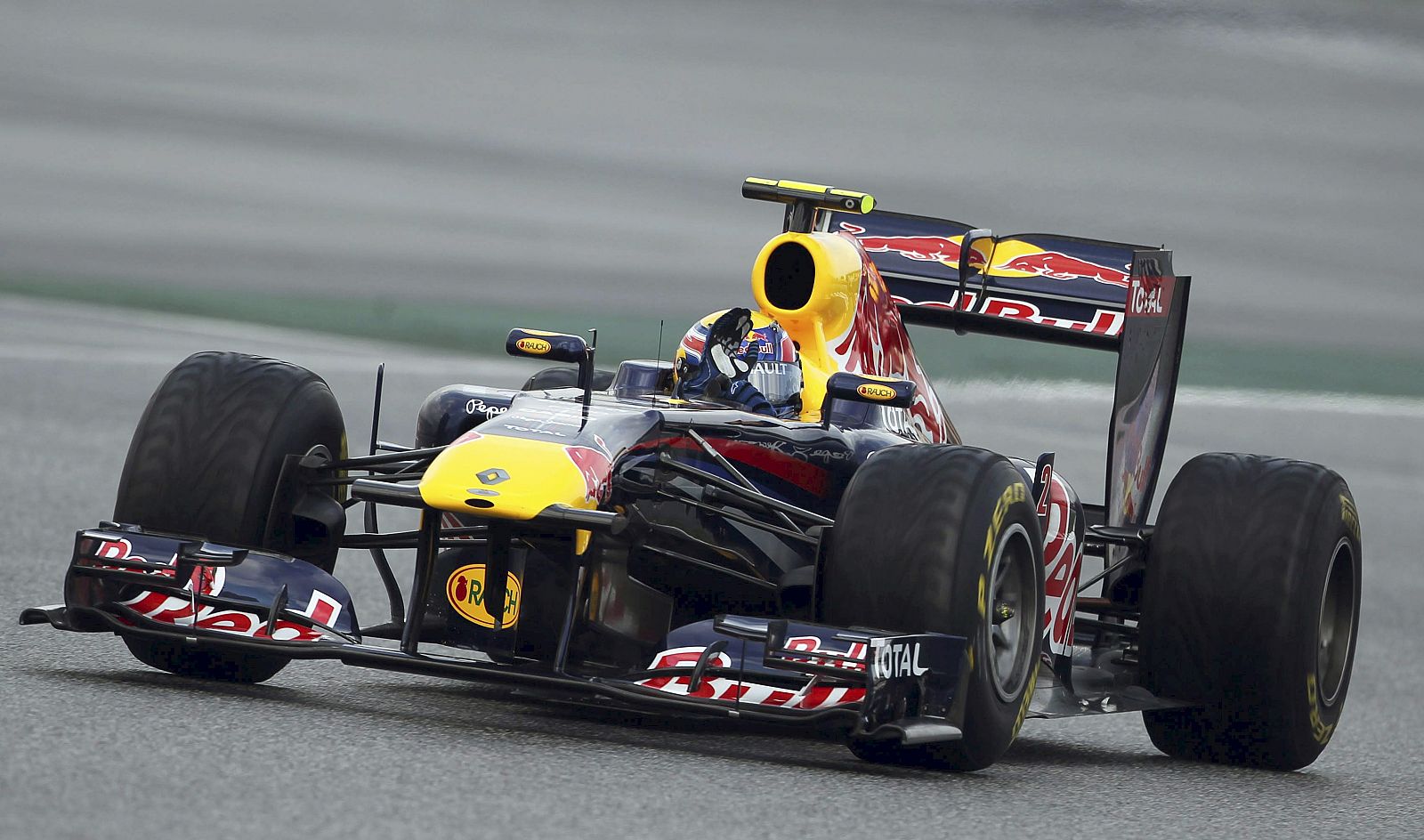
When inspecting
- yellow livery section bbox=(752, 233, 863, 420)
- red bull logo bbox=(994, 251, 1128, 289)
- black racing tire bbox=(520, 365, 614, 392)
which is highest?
red bull logo bbox=(994, 251, 1128, 289)

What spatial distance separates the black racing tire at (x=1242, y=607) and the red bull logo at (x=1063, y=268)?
5.60 feet

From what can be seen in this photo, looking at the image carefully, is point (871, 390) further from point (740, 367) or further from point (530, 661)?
point (530, 661)

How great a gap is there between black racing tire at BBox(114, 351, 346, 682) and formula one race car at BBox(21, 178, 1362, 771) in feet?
0.04

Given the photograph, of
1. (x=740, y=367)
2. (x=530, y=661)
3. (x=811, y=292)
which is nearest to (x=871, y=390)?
(x=740, y=367)

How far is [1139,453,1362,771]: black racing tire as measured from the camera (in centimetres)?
943

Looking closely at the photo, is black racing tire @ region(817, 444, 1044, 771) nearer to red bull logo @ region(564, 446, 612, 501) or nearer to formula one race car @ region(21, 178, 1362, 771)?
formula one race car @ region(21, 178, 1362, 771)

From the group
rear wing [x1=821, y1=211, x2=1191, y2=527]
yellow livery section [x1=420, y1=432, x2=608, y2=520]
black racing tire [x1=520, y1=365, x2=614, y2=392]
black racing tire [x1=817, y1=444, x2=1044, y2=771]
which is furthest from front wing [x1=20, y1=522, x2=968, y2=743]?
rear wing [x1=821, y1=211, x2=1191, y2=527]

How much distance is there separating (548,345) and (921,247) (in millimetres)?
3119

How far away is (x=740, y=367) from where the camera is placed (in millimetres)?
9508

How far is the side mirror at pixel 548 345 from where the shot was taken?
29.8ft

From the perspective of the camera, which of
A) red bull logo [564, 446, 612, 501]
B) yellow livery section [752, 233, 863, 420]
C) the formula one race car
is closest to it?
the formula one race car

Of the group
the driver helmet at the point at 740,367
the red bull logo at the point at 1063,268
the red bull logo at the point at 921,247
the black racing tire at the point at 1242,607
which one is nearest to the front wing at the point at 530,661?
the driver helmet at the point at 740,367

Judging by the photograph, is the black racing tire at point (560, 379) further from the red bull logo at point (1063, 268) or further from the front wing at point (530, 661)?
the front wing at point (530, 661)

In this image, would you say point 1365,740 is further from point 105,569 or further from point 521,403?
point 105,569
